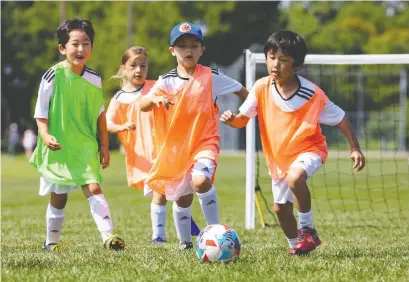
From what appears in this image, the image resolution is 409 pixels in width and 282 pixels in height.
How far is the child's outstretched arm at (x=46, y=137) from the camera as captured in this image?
23.0 feet

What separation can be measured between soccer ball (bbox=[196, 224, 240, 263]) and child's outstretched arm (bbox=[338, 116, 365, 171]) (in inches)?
41.3

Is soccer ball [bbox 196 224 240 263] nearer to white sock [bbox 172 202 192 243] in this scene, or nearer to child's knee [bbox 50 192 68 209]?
white sock [bbox 172 202 192 243]

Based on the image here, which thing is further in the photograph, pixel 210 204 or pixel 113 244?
pixel 210 204

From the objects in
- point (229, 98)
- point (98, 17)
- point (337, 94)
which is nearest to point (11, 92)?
point (98, 17)

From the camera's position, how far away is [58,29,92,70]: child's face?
7328 millimetres

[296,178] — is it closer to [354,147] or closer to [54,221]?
[354,147]

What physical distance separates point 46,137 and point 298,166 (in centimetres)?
208

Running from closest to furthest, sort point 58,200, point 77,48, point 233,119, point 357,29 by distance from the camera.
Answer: point 233,119 < point 77,48 < point 58,200 < point 357,29

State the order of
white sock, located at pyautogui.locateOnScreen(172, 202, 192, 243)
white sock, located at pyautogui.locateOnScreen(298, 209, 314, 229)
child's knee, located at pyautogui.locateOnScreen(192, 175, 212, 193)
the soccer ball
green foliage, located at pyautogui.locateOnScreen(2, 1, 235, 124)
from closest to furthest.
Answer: the soccer ball
white sock, located at pyautogui.locateOnScreen(298, 209, 314, 229)
child's knee, located at pyautogui.locateOnScreen(192, 175, 212, 193)
white sock, located at pyautogui.locateOnScreen(172, 202, 192, 243)
green foliage, located at pyautogui.locateOnScreen(2, 1, 235, 124)

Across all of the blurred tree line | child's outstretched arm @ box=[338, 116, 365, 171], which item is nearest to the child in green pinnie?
child's outstretched arm @ box=[338, 116, 365, 171]

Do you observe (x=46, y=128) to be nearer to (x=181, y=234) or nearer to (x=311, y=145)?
(x=181, y=234)

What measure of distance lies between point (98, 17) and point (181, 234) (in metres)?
50.4

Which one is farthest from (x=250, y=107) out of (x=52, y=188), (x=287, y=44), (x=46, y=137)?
(x=52, y=188)

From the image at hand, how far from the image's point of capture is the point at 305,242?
6.67 m
